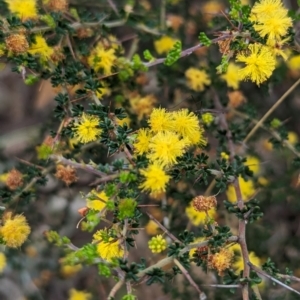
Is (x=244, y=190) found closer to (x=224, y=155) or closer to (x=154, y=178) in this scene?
(x=224, y=155)

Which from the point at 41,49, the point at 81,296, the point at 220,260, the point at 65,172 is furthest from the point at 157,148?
the point at 81,296

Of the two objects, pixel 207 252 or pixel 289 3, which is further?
pixel 289 3

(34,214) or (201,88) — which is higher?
(201,88)

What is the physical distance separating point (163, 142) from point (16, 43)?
1.41ft

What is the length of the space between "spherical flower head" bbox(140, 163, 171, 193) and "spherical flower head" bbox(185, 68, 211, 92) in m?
0.63

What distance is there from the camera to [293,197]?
5.28 feet

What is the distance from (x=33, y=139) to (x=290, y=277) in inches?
37.2

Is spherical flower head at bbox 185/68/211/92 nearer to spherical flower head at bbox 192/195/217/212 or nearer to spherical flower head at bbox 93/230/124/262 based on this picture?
spherical flower head at bbox 192/195/217/212

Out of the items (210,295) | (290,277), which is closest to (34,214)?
(210,295)

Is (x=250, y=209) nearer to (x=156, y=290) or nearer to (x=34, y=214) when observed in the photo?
(x=34, y=214)

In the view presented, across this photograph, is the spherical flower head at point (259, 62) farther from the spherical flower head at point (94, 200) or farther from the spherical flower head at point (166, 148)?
the spherical flower head at point (94, 200)

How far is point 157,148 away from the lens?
96cm

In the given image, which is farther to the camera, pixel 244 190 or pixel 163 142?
pixel 244 190

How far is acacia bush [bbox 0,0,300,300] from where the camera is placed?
1.00m
